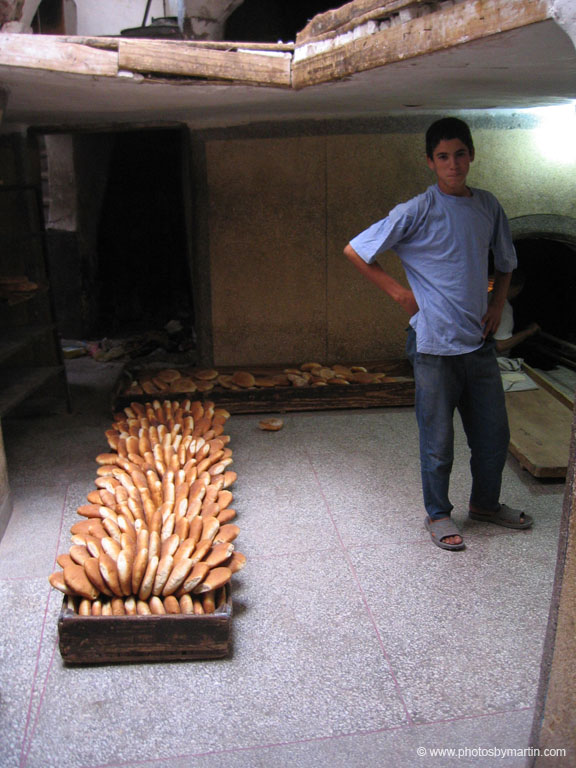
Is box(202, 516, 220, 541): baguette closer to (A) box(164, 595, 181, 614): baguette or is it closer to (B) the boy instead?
(A) box(164, 595, 181, 614): baguette

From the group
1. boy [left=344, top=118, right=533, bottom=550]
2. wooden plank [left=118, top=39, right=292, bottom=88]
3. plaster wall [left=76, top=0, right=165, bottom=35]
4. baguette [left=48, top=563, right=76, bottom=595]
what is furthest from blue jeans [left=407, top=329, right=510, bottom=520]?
plaster wall [left=76, top=0, right=165, bottom=35]

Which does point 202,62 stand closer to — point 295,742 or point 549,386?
point 295,742

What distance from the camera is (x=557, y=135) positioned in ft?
19.5

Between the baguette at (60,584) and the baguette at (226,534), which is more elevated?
the baguette at (60,584)

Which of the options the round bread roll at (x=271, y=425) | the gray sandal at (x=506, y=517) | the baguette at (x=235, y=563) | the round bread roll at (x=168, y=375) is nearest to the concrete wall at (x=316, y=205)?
the round bread roll at (x=168, y=375)

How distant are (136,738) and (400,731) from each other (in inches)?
37.8

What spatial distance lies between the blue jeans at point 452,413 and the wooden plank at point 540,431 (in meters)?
0.80

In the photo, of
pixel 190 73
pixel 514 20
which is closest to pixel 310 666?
pixel 514 20

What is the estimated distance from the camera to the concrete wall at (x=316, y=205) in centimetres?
596

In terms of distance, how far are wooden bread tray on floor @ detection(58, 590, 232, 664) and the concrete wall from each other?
3743 millimetres

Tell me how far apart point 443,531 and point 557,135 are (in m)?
4.02

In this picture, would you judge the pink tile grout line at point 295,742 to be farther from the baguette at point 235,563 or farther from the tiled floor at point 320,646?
the baguette at point 235,563

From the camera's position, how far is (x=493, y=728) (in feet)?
8.18

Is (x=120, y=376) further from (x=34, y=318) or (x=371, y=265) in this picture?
(x=371, y=265)
